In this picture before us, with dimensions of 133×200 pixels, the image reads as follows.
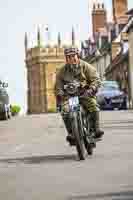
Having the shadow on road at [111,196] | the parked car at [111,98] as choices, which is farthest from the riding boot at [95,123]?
the parked car at [111,98]

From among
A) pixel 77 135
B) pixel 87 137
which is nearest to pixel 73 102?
pixel 77 135

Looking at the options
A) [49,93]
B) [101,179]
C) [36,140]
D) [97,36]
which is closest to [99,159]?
[101,179]

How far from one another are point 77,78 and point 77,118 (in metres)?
0.74

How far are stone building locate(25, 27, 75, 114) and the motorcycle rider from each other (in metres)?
149

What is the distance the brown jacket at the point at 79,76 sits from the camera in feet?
37.1

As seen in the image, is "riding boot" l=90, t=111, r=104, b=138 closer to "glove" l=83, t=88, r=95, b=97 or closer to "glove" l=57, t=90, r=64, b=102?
"glove" l=83, t=88, r=95, b=97

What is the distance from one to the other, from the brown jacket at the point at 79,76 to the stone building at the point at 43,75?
149 metres

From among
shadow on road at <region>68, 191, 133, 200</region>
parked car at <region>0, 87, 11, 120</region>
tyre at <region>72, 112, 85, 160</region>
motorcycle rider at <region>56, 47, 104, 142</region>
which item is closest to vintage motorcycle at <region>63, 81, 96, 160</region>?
tyre at <region>72, 112, 85, 160</region>

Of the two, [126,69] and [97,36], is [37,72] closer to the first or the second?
[97,36]

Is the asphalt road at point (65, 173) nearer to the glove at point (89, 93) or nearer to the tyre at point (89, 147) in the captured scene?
the tyre at point (89, 147)

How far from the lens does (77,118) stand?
36.0ft

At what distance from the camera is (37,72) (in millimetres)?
166125

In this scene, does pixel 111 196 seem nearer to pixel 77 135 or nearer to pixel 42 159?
pixel 77 135

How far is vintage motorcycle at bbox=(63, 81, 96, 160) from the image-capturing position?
35.8 ft
